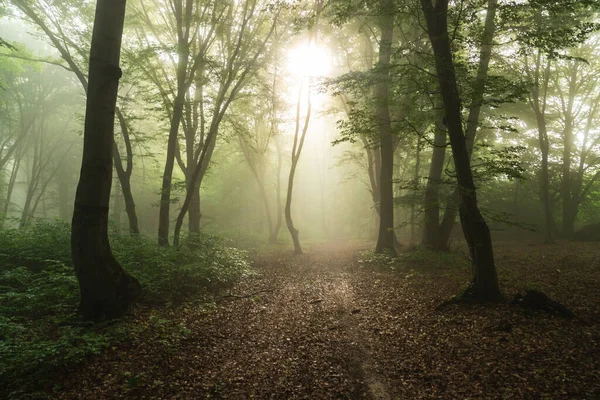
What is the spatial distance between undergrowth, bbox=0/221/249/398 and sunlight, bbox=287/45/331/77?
11189 millimetres

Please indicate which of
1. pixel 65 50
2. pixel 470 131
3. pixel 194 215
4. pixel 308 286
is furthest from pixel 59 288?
pixel 470 131

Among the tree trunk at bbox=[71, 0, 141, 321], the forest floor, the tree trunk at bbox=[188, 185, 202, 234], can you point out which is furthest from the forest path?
the tree trunk at bbox=[188, 185, 202, 234]

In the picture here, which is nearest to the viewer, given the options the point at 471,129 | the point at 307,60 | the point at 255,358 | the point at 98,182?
the point at 255,358

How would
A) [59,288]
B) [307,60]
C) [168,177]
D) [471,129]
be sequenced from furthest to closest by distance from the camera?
[307,60], [168,177], [471,129], [59,288]

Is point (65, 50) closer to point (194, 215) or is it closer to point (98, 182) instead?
point (194, 215)

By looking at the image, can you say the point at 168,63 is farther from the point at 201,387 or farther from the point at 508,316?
the point at 508,316

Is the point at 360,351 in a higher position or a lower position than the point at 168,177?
lower

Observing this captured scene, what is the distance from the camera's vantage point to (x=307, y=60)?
58.6ft

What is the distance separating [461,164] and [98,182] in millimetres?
7127

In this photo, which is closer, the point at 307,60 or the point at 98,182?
the point at 98,182

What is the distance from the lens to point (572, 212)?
1983 cm

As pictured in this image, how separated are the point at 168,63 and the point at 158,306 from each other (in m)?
11.2

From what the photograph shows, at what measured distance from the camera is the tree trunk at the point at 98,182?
228 inches

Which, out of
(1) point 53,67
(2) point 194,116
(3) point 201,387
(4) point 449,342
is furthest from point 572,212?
(1) point 53,67
